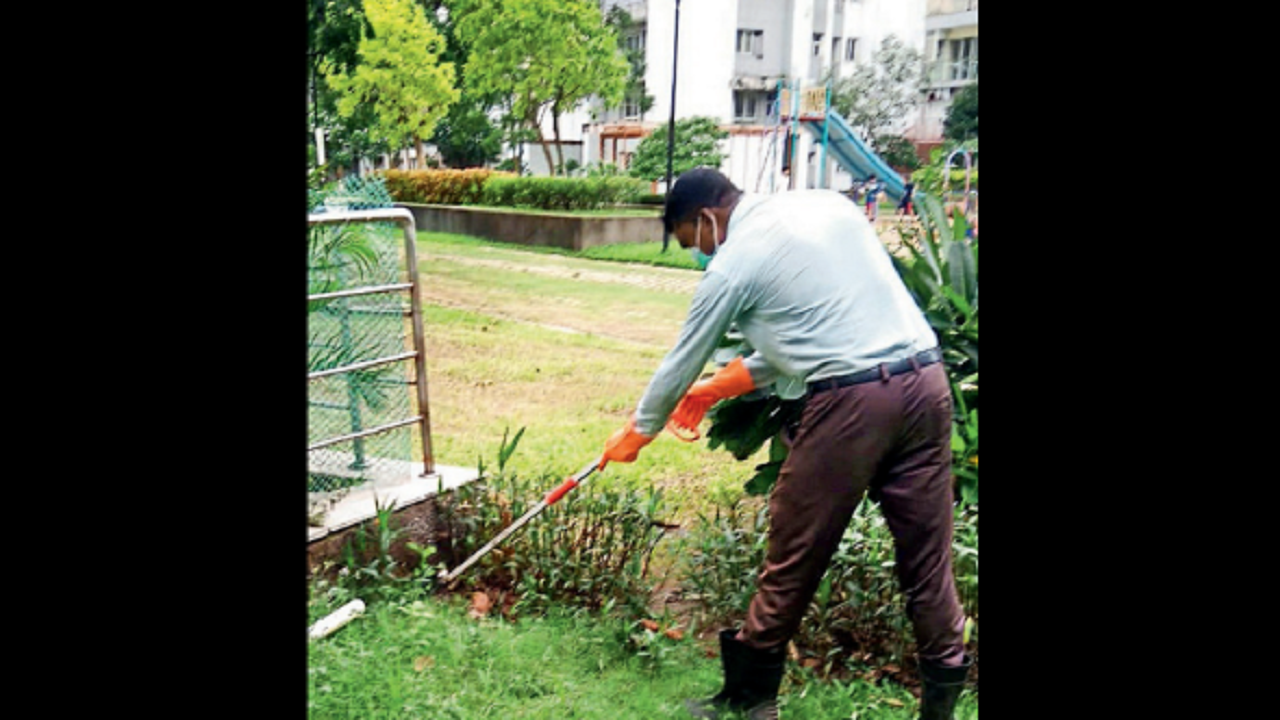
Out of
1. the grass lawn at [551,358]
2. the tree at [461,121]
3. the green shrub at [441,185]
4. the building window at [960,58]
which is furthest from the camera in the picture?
the green shrub at [441,185]

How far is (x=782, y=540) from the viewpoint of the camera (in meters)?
2.52

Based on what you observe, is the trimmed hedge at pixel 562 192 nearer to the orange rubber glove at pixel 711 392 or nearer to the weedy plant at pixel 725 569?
the weedy plant at pixel 725 569

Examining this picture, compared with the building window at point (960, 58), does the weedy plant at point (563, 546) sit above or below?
below

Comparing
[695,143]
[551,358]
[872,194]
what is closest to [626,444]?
[551,358]

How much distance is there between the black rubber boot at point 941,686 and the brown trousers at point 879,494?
0.06 ft

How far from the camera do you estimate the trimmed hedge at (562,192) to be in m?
8.13

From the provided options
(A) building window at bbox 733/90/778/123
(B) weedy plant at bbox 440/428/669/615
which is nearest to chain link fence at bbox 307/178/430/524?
(B) weedy plant at bbox 440/428/669/615

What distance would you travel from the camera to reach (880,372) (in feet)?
7.93

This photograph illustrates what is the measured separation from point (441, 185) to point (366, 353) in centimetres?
445

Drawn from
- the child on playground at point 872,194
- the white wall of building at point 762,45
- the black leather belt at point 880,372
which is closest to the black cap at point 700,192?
the black leather belt at point 880,372

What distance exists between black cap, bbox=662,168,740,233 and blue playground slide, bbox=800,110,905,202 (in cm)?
442

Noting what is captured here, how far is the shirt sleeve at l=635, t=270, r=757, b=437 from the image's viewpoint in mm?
2475

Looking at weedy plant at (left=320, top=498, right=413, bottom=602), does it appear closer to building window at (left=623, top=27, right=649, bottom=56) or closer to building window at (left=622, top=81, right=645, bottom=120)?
building window at (left=622, top=81, right=645, bottom=120)
